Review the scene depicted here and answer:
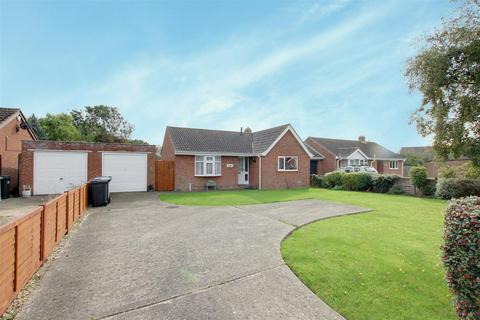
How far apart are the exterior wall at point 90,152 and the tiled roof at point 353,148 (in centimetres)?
2298

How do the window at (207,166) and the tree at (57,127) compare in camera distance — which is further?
the tree at (57,127)

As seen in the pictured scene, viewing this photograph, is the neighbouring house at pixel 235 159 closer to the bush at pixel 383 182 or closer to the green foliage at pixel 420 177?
the bush at pixel 383 182

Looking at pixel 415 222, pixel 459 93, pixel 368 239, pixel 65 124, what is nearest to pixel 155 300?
pixel 368 239

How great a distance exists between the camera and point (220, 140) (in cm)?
2095

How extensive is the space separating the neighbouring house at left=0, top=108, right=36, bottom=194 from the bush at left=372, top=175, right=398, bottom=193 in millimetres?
24749

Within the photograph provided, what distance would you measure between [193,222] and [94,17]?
29.8 feet

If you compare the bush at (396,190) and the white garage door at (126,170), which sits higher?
the white garage door at (126,170)

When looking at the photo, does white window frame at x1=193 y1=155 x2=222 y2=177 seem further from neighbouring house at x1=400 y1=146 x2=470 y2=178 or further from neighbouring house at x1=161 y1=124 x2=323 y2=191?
neighbouring house at x1=400 y1=146 x2=470 y2=178

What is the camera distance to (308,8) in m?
10.2

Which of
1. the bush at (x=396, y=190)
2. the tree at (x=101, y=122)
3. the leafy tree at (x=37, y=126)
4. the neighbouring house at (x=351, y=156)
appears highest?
the tree at (x=101, y=122)

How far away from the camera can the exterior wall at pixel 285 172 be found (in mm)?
19781

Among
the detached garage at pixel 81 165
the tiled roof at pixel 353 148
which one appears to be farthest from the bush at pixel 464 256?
the tiled roof at pixel 353 148

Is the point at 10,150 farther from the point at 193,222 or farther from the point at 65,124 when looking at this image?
the point at 65,124

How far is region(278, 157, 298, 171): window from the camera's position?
20.5 meters
